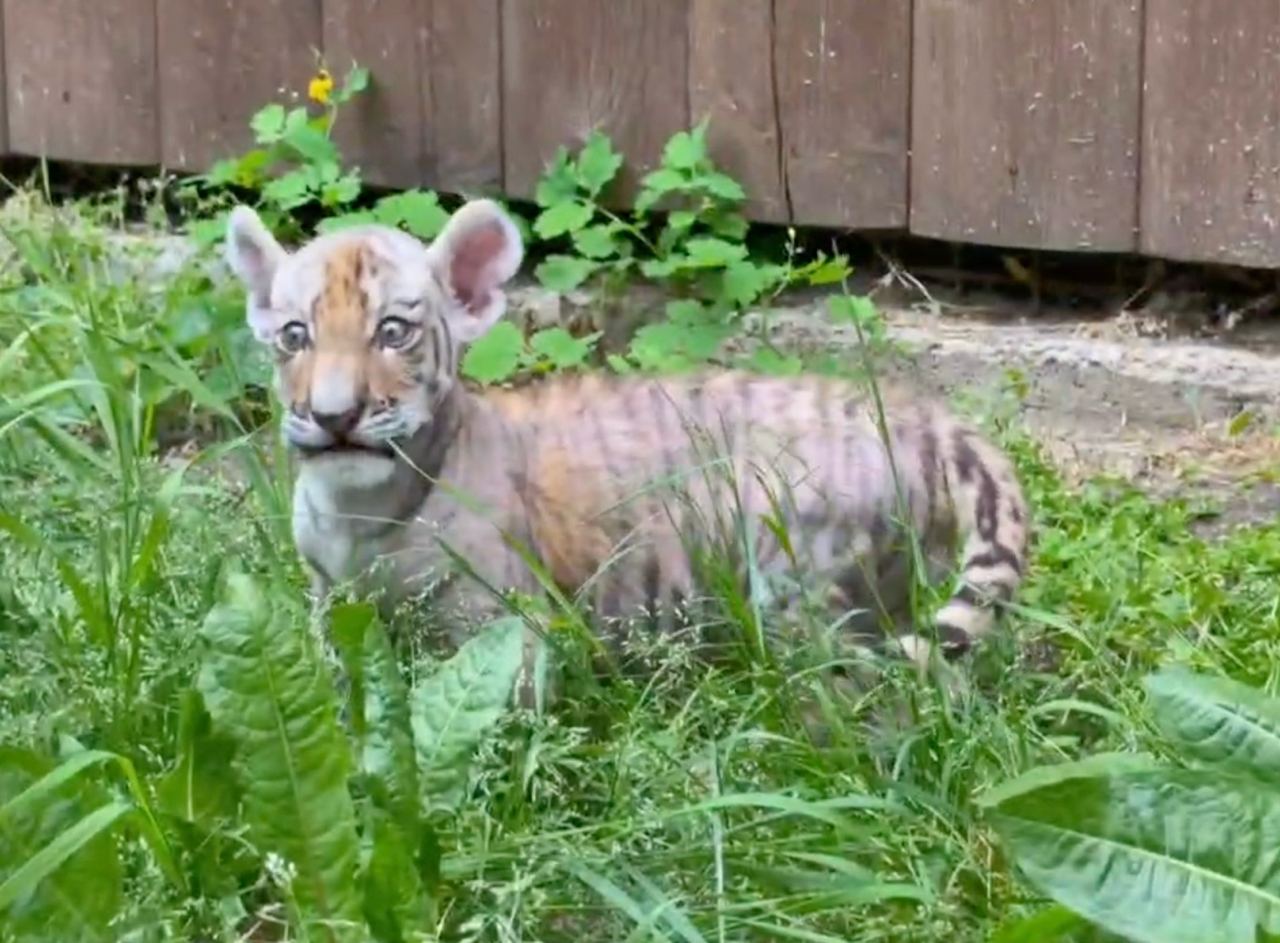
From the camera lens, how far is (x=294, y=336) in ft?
13.6

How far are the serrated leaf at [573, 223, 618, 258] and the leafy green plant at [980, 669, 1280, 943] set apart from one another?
319 centimetres

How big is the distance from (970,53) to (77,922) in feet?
10.7

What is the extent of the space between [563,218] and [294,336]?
1.88 metres

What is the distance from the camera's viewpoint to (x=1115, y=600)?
416 centimetres

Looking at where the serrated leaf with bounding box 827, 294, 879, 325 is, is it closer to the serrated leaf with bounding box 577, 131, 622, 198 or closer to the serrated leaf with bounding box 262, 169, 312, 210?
the serrated leaf with bounding box 577, 131, 622, 198

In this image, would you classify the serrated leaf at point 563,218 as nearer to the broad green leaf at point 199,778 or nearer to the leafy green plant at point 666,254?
the leafy green plant at point 666,254

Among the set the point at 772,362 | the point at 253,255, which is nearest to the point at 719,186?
the point at 772,362

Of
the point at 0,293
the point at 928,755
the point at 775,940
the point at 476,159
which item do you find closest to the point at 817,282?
the point at 476,159

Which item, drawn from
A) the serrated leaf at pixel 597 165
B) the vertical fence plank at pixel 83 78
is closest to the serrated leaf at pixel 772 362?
the serrated leaf at pixel 597 165

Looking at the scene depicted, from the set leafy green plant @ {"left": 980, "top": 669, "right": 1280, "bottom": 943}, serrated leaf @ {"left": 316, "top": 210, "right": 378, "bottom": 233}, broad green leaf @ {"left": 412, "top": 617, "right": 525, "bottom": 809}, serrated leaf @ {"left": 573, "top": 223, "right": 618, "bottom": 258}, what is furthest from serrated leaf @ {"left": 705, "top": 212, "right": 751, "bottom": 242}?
leafy green plant @ {"left": 980, "top": 669, "right": 1280, "bottom": 943}

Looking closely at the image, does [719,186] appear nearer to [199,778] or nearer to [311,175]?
[311,175]

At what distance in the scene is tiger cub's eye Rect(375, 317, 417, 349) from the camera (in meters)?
4.10

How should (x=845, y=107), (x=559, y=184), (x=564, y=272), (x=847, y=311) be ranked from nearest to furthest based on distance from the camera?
(x=847, y=311)
(x=845, y=107)
(x=564, y=272)
(x=559, y=184)

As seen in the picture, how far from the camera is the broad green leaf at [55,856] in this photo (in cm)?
→ 294
